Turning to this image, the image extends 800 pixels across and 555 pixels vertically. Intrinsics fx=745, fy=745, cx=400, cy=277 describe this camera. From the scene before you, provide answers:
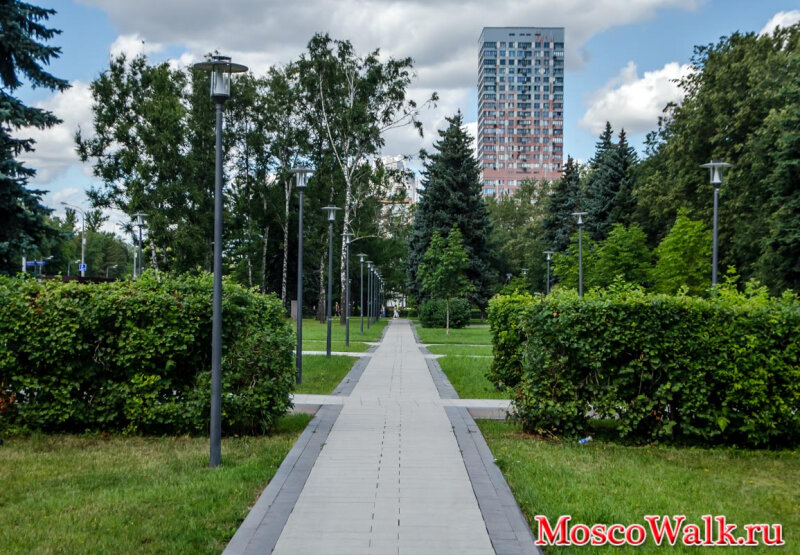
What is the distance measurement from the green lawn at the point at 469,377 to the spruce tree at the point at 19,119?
11.0 metres

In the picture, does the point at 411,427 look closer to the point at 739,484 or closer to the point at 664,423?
the point at 664,423

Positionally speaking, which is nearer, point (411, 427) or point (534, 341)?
point (534, 341)

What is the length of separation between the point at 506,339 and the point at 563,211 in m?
52.3

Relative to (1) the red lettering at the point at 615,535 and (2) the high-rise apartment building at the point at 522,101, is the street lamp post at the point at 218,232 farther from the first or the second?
(2) the high-rise apartment building at the point at 522,101

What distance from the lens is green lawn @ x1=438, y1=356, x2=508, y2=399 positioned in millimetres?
13867

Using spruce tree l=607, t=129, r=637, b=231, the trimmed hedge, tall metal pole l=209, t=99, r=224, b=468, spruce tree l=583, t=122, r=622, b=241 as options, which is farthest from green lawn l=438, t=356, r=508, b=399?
spruce tree l=583, t=122, r=622, b=241

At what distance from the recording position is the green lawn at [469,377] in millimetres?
13867

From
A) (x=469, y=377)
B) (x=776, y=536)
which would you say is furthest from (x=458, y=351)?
(x=776, y=536)

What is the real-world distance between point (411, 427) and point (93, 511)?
494 cm

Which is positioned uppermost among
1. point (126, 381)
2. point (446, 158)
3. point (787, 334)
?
point (446, 158)

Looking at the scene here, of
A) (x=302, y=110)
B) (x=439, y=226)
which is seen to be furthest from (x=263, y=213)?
(x=439, y=226)

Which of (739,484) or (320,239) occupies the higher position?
(320,239)

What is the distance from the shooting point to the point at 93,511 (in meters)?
5.88

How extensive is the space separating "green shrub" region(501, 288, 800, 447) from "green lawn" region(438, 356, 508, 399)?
14.2 ft
